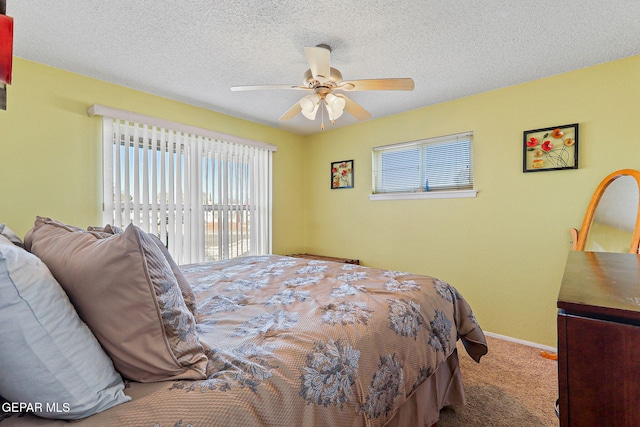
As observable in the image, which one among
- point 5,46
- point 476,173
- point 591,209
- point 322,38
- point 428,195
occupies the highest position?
point 322,38

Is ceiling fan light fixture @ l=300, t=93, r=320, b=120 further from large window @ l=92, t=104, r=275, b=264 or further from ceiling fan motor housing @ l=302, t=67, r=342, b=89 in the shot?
large window @ l=92, t=104, r=275, b=264

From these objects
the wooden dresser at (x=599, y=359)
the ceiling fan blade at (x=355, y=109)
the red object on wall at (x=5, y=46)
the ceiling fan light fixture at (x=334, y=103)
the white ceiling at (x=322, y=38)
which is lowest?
the wooden dresser at (x=599, y=359)

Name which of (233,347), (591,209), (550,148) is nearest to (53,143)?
(233,347)

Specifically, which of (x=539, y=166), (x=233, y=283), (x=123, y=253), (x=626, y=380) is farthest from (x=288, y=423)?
(x=539, y=166)

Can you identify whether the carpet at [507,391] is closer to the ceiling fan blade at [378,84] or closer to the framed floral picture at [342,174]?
the ceiling fan blade at [378,84]

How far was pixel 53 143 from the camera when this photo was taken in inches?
96.5

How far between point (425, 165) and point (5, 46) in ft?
10.9

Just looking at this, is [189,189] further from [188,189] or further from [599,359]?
[599,359]

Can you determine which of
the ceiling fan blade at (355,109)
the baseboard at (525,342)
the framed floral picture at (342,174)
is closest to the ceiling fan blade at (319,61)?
the ceiling fan blade at (355,109)

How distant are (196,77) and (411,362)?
273cm

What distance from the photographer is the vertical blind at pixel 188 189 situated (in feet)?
9.12

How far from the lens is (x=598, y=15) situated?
1778 millimetres

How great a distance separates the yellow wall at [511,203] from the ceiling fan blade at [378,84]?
139 cm

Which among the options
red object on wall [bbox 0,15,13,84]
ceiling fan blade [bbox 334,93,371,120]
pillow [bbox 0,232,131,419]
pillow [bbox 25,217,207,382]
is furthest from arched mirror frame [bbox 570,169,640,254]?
red object on wall [bbox 0,15,13,84]
